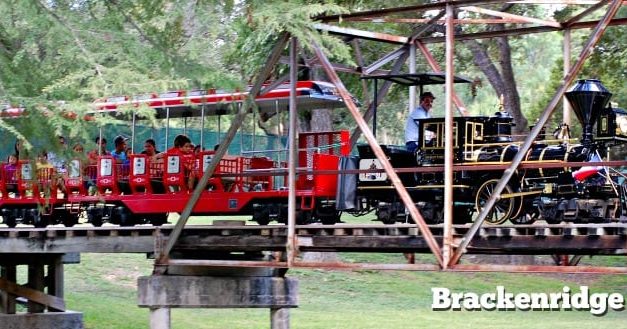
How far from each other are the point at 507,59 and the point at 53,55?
20.4 metres

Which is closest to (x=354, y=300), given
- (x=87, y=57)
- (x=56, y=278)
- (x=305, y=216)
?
(x=56, y=278)

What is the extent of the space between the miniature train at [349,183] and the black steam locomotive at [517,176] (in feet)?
0.05

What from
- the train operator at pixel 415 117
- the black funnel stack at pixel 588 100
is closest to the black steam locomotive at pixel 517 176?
the black funnel stack at pixel 588 100

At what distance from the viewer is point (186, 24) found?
1608 cm

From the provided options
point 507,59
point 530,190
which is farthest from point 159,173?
point 507,59

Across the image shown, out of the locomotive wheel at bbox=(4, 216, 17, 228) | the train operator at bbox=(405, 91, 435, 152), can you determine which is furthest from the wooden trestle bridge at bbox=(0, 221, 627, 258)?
the locomotive wheel at bbox=(4, 216, 17, 228)

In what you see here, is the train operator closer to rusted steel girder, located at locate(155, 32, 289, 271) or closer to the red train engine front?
the red train engine front

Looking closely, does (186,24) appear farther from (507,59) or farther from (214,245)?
(507,59)

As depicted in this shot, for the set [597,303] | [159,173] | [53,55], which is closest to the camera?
[53,55]

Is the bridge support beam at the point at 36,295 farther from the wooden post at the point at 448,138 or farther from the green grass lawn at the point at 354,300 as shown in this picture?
the wooden post at the point at 448,138

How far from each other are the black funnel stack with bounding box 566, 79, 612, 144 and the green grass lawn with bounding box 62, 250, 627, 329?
25.5ft

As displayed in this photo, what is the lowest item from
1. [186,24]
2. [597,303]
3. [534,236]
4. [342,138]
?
[597,303]

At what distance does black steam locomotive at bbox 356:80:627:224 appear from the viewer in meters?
17.4

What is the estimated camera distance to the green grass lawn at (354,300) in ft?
82.2
